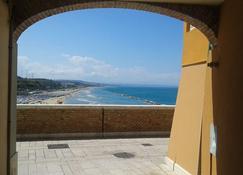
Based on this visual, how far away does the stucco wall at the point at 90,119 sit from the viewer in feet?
36.3

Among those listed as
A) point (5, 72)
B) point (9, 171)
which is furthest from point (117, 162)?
point (5, 72)

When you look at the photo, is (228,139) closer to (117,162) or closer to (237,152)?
(237,152)

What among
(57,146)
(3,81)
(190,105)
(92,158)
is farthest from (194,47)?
(57,146)

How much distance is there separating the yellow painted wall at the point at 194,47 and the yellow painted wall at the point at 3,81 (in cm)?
379

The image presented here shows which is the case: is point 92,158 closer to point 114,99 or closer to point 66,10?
point 66,10

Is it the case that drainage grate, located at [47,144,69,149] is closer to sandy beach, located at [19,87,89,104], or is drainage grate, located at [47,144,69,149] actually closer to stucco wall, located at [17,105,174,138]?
stucco wall, located at [17,105,174,138]

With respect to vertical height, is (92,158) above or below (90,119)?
below

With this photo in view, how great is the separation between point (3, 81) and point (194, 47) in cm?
428

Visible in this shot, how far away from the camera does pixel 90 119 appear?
11.7 m

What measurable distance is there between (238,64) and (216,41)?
3.75 feet

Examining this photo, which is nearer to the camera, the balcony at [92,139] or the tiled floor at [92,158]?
the tiled floor at [92,158]

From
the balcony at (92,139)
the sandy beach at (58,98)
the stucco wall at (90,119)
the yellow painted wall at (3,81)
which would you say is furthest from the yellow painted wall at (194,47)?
the sandy beach at (58,98)

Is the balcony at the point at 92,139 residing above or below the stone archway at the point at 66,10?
below

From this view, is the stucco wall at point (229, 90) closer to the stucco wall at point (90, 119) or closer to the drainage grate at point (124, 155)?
the drainage grate at point (124, 155)
